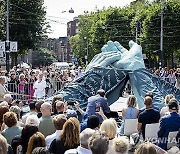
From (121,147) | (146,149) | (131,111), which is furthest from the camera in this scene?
(131,111)

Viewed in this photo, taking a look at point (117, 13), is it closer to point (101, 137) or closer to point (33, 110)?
point (33, 110)

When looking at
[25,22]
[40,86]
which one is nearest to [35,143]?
[40,86]

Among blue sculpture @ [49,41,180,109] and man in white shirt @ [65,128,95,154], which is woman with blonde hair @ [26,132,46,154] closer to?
man in white shirt @ [65,128,95,154]

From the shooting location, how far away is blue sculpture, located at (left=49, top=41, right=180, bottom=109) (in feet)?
54.8

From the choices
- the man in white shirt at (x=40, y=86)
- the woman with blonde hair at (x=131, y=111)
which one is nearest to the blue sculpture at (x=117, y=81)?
the man in white shirt at (x=40, y=86)

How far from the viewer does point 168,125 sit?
27.9 ft

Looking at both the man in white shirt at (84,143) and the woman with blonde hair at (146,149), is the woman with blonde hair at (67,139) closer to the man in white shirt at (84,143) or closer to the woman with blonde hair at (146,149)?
the man in white shirt at (84,143)

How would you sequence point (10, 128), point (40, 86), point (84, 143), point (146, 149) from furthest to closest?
point (40, 86), point (10, 128), point (84, 143), point (146, 149)

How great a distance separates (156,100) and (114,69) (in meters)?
2.58

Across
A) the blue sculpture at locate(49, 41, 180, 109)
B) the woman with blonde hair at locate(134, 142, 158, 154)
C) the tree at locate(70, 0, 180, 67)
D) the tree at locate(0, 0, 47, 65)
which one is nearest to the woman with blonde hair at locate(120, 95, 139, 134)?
the woman with blonde hair at locate(134, 142, 158, 154)

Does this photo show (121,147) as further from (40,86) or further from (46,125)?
(40,86)

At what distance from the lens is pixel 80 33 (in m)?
94.8

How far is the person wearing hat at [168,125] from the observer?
8.51 meters

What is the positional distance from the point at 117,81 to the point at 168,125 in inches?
348
